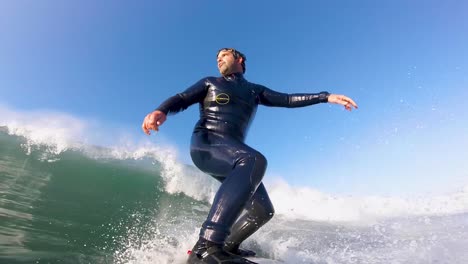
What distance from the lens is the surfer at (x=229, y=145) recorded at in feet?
6.56

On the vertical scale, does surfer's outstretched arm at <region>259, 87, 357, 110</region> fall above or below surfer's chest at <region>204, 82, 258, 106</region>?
above

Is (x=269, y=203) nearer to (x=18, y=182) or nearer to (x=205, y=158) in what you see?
(x=205, y=158)

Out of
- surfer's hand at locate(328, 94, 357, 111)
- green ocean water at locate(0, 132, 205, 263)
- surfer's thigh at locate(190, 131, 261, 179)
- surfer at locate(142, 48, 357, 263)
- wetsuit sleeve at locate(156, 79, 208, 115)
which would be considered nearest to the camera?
surfer at locate(142, 48, 357, 263)

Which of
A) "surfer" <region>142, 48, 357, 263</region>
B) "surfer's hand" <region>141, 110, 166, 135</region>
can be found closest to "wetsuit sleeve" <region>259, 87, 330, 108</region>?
"surfer" <region>142, 48, 357, 263</region>

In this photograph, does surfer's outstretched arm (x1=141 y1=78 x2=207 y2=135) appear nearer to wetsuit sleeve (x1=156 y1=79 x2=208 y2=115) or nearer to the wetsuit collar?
wetsuit sleeve (x1=156 y1=79 x2=208 y2=115)

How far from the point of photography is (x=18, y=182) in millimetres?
7871

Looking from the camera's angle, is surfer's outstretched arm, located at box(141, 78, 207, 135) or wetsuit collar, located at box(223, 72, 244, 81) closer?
surfer's outstretched arm, located at box(141, 78, 207, 135)

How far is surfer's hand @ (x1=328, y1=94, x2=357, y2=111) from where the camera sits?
3117mm

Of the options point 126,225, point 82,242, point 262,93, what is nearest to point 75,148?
point 126,225

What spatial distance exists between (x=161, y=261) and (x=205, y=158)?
1355mm

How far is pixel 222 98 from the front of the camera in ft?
9.42

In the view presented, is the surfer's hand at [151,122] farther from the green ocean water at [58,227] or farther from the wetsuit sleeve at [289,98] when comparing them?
the green ocean water at [58,227]

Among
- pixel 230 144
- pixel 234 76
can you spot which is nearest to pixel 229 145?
pixel 230 144

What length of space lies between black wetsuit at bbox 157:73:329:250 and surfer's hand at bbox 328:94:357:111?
0.07 m
